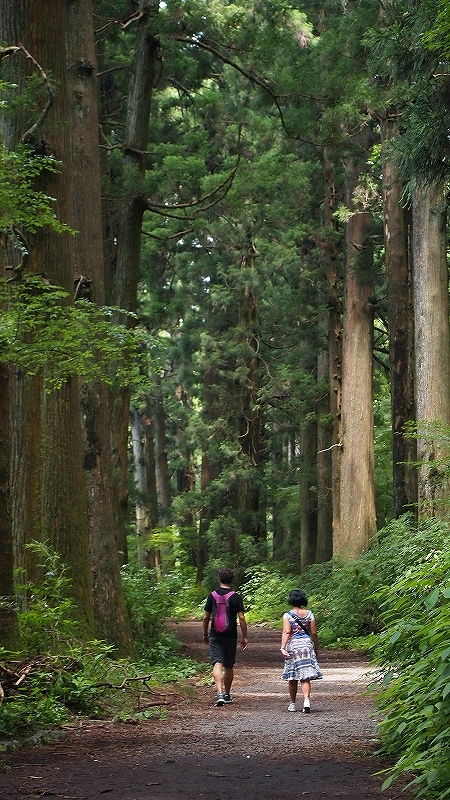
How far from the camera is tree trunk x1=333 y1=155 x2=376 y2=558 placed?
22781 millimetres

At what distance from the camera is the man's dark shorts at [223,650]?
1095cm

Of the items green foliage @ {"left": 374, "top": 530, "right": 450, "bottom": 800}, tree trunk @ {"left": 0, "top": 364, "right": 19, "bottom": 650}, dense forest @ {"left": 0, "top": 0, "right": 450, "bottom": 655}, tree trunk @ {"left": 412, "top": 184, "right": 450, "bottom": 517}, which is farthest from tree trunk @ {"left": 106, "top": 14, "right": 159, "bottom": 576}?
green foliage @ {"left": 374, "top": 530, "right": 450, "bottom": 800}

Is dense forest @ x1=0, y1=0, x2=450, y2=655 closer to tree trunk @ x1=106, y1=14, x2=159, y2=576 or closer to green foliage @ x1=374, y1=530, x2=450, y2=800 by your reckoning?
tree trunk @ x1=106, y1=14, x2=159, y2=576

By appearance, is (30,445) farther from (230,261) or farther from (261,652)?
(230,261)

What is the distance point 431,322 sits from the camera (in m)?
16.2

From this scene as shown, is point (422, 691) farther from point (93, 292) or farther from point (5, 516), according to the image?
point (93, 292)

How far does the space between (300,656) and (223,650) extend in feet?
4.04

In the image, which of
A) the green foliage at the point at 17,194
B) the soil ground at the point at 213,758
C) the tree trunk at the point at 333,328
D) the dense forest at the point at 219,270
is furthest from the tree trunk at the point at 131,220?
the tree trunk at the point at 333,328

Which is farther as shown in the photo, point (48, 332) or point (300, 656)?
point (300, 656)

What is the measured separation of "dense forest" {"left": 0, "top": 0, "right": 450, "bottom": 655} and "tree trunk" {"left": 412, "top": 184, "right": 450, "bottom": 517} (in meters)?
0.04

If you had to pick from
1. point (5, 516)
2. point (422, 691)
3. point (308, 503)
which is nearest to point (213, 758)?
point (422, 691)

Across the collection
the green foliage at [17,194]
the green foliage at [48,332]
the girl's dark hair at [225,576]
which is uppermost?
the green foliage at [17,194]

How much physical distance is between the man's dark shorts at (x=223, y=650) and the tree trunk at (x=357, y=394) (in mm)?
11923

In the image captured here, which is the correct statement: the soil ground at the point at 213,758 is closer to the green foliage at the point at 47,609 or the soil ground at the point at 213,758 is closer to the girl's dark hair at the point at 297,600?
the girl's dark hair at the point at 297,600
